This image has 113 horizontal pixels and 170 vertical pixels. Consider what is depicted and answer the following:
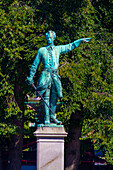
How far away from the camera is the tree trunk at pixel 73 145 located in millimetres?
24188

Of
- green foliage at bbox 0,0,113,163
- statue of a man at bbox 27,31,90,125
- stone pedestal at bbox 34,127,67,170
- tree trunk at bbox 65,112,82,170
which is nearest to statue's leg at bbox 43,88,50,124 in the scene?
statue of a man at bbox 27,31,90,125

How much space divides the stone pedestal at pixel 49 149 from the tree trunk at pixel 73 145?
10711 millimetres

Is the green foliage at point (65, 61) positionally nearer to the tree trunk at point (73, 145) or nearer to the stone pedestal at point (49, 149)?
the tree trunk at point (73, 145)

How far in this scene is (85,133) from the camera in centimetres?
2380

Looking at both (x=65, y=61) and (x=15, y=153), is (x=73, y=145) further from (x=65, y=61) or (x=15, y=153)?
(x=65, y=61)

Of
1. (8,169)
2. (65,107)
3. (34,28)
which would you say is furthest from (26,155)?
(34,28)

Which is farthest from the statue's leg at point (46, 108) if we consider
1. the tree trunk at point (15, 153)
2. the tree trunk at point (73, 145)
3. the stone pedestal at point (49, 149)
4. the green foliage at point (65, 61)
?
the tree trunk at point (73, 145)

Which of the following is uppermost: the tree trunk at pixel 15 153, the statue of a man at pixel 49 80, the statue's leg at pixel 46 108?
the statue of a man at pixel 49 80

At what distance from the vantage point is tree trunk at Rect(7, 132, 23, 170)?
77.2 feet

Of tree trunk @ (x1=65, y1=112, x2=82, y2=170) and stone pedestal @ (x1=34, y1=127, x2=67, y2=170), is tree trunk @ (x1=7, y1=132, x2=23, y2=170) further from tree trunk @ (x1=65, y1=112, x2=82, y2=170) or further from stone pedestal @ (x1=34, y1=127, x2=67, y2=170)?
stone pedestal @ (x1=34, y1=127, x2=67, y2=170)

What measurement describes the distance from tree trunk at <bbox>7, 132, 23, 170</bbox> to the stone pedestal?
1026 centimetres

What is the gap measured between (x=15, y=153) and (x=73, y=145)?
8.97 feet

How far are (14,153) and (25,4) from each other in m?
6.49

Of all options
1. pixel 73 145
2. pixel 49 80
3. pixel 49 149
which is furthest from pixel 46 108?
pixel 73 145
